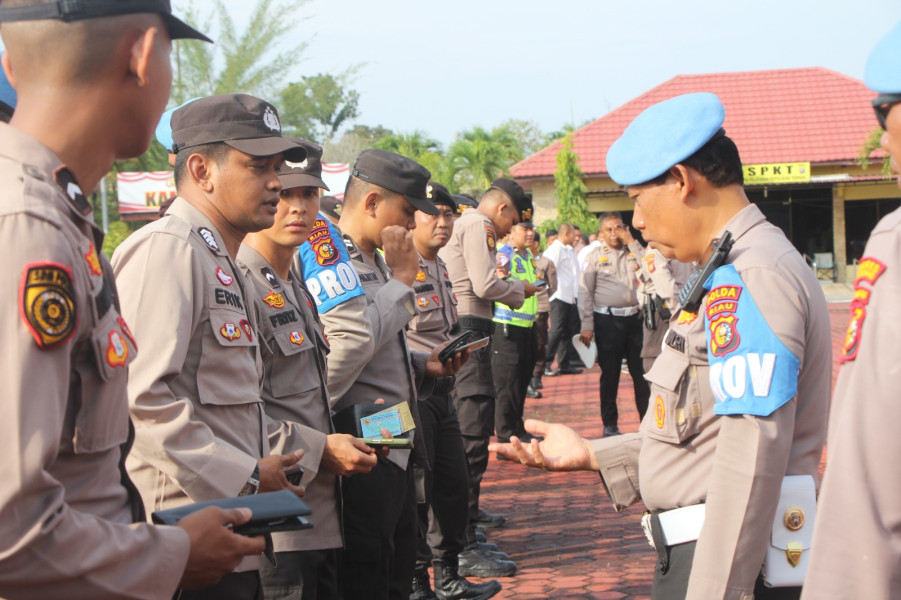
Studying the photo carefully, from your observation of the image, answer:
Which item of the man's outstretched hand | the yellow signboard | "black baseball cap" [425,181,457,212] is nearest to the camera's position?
the man's outstretched hand

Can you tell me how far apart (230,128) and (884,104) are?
194 cm

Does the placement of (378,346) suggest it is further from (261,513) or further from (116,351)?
(116,351)

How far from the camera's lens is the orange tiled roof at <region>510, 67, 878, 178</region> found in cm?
2612

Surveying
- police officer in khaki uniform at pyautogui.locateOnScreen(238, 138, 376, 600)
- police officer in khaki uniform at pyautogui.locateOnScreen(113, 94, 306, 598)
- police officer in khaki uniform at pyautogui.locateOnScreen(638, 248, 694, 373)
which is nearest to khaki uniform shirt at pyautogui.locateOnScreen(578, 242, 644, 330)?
police officer in khaki uniform at pyautogui.locateOnScreen(638, 248, 694, 373)

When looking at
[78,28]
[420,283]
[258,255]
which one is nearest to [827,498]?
[78,28]

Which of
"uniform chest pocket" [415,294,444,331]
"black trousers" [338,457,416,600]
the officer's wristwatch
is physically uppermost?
the officer's wristwatch

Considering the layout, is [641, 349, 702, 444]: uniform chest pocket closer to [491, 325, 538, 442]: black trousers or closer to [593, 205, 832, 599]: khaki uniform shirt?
[593, 205, 832, 599]: khaki uniform shirt

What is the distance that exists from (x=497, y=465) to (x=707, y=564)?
6468 millimetres

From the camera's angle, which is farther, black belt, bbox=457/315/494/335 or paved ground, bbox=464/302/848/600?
black belt, bbox=457/315/494/335

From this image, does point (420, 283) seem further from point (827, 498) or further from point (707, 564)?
point (827, 498)

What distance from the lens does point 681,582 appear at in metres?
2.37

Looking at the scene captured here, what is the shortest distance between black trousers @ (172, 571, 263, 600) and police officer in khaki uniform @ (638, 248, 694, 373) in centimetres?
604

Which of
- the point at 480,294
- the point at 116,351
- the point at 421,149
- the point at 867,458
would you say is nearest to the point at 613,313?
the point at 480,294

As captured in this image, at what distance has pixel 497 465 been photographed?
8.55 m
